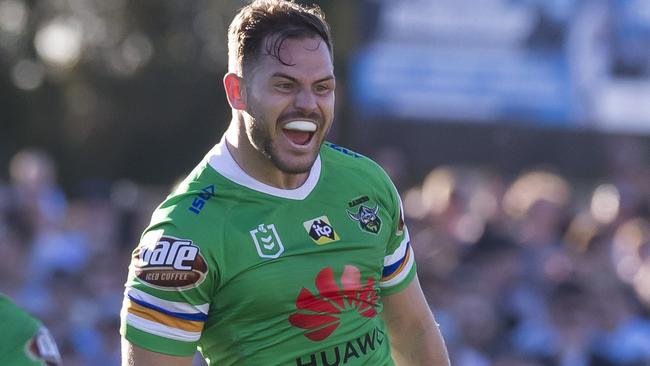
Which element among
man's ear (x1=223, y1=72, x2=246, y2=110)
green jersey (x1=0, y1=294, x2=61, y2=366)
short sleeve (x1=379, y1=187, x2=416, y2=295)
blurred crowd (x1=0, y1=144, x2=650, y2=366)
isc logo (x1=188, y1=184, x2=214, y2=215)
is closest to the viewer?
Result: isc logo (x1=188, y1=184, x2=214, y2=215)

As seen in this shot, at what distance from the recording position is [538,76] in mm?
11250

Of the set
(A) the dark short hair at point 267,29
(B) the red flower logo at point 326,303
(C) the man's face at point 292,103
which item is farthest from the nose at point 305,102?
(B) the red flower logo at point 326,303

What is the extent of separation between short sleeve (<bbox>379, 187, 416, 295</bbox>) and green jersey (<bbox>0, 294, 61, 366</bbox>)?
1265 millimetres

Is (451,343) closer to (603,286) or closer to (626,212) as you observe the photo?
(603,286)

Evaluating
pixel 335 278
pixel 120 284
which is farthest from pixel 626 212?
pixel 335 278

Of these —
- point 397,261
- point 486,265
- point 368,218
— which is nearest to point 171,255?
point 368,218

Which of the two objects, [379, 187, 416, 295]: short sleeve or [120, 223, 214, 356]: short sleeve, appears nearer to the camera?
[120, 223, 214, 356]: short sleeve

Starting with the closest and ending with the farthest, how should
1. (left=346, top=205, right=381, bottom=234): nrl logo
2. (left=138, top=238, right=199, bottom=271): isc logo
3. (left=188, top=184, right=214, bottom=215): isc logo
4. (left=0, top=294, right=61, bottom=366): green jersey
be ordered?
(left=138, top=238, right=199, bottom=271): isc logo, (left=188, top=184, right=214, bottom=215): isc logo, (left=346, top=205, right=381, bottom=234): nrl logo, (left=0, top=294, right=61, bottom=366): green jersey

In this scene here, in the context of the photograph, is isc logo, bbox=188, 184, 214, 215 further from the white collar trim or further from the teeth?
the teeth

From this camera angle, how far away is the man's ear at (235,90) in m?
4.42

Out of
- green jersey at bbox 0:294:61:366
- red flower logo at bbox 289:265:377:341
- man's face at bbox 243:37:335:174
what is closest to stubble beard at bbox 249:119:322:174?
man's face at bbox 243:37:335:174

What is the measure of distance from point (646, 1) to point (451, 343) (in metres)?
4.62

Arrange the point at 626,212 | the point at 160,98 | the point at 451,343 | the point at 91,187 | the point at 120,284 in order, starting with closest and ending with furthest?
the point at 451,343, the point at 120,284, the point at 626,212, the point at 91,187, the point at 160,98

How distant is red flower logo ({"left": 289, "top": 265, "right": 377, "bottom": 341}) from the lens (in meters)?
4.40
